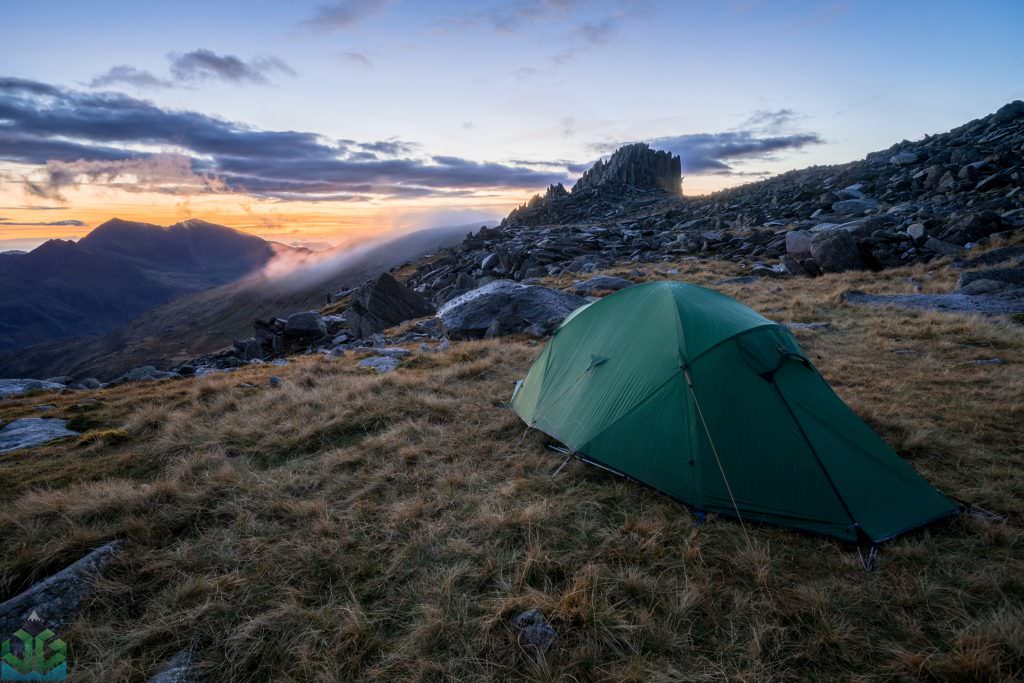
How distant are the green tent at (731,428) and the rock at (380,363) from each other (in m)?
7.18

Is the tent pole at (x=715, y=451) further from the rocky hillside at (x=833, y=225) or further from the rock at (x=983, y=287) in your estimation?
the rocky hillside at (x=833, y=225)

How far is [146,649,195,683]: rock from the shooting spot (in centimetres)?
351

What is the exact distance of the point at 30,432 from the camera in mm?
9070

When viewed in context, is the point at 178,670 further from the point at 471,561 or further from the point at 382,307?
the point at 382,307

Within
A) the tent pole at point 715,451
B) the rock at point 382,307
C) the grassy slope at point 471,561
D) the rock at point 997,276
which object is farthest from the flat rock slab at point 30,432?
Answer: the rock at point 997,276

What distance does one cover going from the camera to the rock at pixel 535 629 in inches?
147

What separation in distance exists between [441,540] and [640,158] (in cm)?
11520

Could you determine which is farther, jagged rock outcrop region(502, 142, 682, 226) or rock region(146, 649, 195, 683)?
jagged rock outcrop region(502, 142, 682, 226)

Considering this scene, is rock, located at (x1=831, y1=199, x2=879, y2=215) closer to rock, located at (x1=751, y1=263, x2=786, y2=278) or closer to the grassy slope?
rock, located at (x1=751, y1=263, x2=786, y2=278)

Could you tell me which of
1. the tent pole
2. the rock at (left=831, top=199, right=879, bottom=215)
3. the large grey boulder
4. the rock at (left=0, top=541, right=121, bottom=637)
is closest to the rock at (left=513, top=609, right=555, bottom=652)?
the tent pole

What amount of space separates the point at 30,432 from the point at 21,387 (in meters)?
11.8

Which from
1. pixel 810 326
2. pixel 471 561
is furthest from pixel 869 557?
pixel 810 326

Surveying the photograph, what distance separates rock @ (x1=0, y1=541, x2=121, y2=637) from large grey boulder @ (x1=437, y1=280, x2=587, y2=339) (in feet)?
38.9

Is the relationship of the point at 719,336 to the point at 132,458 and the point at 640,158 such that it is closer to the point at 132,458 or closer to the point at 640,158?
the point at 132,458
